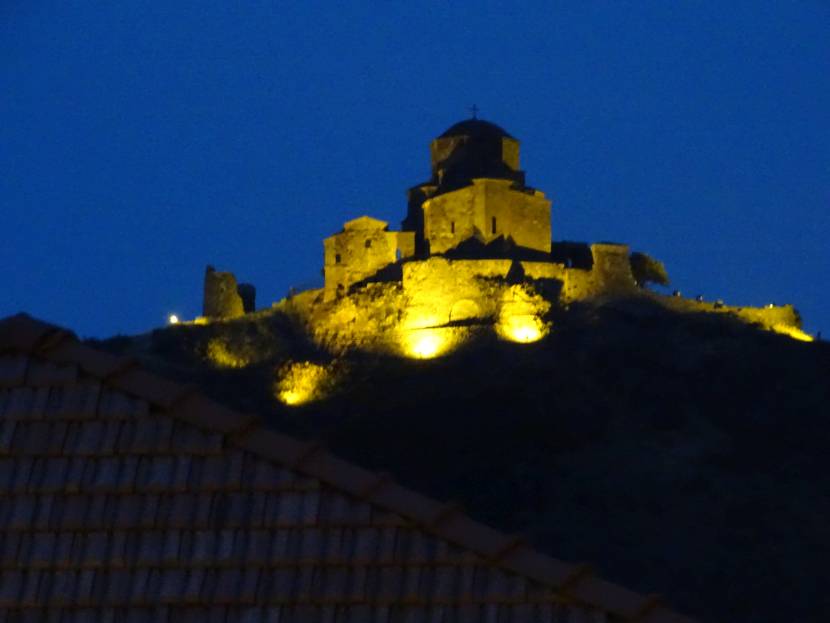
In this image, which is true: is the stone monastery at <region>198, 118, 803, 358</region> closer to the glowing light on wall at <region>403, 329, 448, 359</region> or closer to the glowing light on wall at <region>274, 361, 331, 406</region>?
the glowing light on wall at <region>403, 329, 448, 359</region>

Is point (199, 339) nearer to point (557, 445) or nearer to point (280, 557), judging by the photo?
point (557, 445)

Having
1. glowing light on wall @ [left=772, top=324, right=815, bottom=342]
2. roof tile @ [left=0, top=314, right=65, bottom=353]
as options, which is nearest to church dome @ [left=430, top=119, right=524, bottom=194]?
glowing light on wall @ [left=772, top=324, right=815, bottom=342]

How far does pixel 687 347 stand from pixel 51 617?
5565 centimetres

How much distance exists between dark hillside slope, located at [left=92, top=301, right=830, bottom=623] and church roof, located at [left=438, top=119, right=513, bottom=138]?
1460 centimetres

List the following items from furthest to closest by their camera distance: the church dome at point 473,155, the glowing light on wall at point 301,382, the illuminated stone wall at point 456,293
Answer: the church dome at point 473,155, the illuminated stone wall at point 456,293, the glowing light on wall at point 301,382

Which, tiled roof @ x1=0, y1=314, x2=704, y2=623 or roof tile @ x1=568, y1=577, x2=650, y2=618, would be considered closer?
roof tile @ x1=568, y1=577, x2=650, y2=618

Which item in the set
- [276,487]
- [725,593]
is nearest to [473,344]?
[725,593]

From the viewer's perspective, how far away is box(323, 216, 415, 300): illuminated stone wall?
218 feet

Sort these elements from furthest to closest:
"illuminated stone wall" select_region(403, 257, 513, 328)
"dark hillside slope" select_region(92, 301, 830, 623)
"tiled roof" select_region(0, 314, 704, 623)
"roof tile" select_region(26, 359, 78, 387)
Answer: "illuminated stone wall" select_region(403, 257, 513, 328)
"dark hillside slope" select_region(92, 301, 830, 623)
"roof tile" select_region(26, 359, 78, 387)
"tiled roof" select_region(0, 314, 704, 623)

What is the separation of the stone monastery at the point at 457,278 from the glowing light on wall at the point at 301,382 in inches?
61.7

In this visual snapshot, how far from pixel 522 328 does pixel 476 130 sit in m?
16.5

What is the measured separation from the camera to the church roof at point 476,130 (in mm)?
76000

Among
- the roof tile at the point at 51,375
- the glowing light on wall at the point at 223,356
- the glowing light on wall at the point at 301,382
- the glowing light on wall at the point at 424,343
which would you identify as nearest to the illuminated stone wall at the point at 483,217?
the glowing light on wall at the point at 424,343

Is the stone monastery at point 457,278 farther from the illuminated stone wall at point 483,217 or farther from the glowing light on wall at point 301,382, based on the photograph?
the glowing light on wall at point 301,382
